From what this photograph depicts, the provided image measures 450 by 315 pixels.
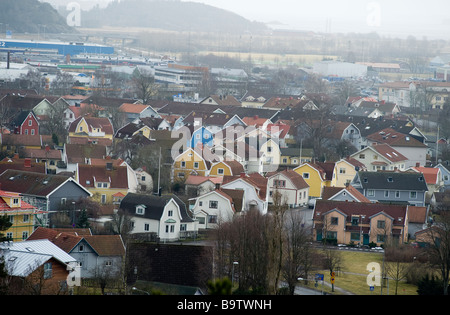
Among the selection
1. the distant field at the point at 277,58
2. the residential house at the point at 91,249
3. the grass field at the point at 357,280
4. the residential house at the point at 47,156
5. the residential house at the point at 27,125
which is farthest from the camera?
the distant field at the point at 277,58

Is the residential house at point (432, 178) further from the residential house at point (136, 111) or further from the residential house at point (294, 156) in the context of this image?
the residential house at point (136, 111)

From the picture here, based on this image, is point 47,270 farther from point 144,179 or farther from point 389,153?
point 389,153

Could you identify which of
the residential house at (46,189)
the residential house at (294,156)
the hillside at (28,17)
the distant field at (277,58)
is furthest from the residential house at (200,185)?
the hillside at (28,17)

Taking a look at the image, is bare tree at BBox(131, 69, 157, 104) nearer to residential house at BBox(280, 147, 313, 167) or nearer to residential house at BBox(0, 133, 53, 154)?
residential house at BBox(0, 133, 53, 154)

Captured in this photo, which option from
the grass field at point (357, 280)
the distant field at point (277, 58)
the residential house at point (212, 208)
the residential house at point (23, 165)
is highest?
the distant field at point (277, 58)

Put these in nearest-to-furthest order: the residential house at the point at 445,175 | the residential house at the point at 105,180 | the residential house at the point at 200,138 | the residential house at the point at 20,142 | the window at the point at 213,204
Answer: the window at the point at 213,204 → the residential house at the point at 105,180 → the residential house at the point at 20,142 → the residential house at the point at 445,175 → the residential house at the point at 200,138

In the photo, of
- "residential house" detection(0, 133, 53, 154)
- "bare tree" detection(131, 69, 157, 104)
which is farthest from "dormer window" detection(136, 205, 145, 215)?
A: "bare tree" detection(131, 69, 157, 104)
